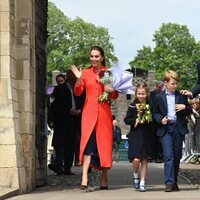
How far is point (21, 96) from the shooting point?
10320 mm

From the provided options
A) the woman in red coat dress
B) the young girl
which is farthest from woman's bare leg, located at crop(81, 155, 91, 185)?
the young girl

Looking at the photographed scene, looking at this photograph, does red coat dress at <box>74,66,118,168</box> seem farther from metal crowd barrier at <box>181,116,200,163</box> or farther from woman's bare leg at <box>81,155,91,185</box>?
metal crowd barrier at <box>181,116,200,163</box>

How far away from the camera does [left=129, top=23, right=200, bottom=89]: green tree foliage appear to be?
263ft

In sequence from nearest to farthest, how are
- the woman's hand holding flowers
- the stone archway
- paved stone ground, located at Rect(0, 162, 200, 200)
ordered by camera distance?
paved stone ground, located at Rect(0, 162, 200, 200) < the stone archway < the woman's hand holding flowers

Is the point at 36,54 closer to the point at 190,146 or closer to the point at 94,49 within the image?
the point at 94,49

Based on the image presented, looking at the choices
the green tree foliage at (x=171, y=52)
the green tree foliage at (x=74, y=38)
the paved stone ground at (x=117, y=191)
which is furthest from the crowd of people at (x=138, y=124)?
the green tree foliage at (x=171, y=52)

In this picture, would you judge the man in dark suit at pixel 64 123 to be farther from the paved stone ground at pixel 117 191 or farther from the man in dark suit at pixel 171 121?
the man in dark suit at pixel 171 121

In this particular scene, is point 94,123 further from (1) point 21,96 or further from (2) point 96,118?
(1) point 21,96

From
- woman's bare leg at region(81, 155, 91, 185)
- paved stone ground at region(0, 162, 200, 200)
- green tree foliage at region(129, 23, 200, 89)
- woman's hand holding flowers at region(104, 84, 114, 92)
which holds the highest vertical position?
green tree foliage at region(129, 23, 200, 89)

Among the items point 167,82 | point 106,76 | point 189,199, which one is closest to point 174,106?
point 167,82

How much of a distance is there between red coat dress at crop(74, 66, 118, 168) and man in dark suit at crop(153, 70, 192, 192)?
2.29ft

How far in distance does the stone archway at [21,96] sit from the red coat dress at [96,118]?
29.4 inches

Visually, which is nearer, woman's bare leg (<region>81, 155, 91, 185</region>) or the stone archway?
the stone archway

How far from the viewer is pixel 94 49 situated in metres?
10.6
